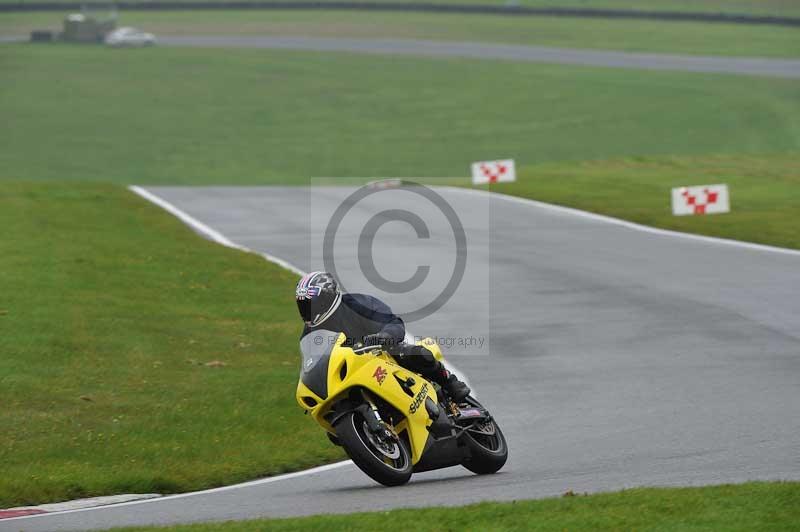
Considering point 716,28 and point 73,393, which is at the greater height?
point 716,28

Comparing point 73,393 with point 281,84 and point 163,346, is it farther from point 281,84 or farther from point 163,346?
point 281,84

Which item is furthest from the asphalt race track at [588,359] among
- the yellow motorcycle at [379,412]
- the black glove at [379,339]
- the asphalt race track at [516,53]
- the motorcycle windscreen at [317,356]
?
the asphalt race track at [516,53]

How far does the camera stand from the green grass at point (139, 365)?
12.7 meters

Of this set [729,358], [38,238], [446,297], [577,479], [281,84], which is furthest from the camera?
[281,84]

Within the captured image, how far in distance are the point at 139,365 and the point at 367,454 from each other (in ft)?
23.8

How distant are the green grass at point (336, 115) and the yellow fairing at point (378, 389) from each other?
34.9 meters

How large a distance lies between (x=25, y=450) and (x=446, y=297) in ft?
36.1

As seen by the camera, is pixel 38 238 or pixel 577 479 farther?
pixel 38 238

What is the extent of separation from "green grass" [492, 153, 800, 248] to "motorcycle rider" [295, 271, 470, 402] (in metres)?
16.9

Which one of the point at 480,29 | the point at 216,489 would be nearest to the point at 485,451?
the point at 216,489

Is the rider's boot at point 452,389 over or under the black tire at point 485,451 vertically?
over

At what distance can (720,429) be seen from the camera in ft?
42.4

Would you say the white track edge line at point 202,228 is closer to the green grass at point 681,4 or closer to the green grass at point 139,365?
the green grass at point 139,365

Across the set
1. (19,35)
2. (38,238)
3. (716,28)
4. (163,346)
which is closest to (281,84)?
(19,35)
